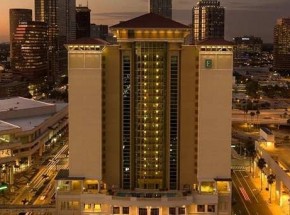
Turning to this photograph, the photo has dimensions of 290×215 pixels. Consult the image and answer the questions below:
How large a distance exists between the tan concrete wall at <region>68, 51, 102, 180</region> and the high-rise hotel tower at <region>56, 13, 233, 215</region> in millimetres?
71

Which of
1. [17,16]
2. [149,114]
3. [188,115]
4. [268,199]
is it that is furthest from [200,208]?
[17,16]

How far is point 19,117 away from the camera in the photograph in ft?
220

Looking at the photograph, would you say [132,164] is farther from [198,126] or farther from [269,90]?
[269,90]

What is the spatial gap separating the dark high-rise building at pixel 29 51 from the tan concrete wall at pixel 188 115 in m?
105

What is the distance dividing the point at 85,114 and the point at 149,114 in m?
4.58

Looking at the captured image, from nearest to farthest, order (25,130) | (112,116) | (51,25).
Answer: (112,116)
(25,130)
(51,25)

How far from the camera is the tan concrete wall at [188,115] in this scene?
140ft

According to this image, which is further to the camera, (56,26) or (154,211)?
(56,26)

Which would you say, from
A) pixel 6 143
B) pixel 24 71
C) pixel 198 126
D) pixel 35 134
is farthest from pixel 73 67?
pixel 24 71

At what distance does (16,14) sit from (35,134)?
124550 mm

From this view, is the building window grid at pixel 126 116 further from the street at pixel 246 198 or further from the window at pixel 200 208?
the street at pixel 246 198

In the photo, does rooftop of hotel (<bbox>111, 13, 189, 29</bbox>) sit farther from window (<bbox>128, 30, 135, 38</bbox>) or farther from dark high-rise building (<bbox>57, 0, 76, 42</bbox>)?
dark high-rise building (<bbox>57, 0, 76, 42</bbox>)

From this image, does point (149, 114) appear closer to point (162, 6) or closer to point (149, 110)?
point (149, 110)

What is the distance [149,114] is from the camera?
42750 mm
